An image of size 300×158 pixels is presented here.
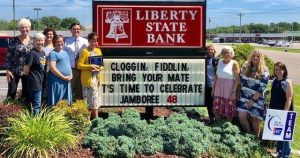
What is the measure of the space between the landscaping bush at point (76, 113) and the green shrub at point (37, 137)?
1.45 feet

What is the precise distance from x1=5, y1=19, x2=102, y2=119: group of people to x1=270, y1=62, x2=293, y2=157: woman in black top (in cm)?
302

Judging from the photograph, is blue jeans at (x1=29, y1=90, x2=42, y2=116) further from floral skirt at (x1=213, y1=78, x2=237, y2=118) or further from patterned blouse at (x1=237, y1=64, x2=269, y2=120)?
patterned blouse at (x1=237, y1=64, x2=269, y2=120)

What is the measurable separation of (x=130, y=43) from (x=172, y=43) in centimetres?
82

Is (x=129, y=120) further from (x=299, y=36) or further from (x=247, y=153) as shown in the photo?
(x=299, y=36)

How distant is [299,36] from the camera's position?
179500 mm

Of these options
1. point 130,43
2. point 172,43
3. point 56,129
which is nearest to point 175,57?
point 172,43

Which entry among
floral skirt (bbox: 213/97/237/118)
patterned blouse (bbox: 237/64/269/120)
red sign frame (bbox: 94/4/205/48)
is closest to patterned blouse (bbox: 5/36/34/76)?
red sign frame (bbox: 94/4/205/48)

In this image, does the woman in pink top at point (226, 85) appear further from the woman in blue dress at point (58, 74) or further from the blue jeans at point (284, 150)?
the woman in blue dress at point (58, 74)

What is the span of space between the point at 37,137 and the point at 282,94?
3.80 metres

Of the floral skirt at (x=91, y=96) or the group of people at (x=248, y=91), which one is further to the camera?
the floral skirt at (x=91, y=96)

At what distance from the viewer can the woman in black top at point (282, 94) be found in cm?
730

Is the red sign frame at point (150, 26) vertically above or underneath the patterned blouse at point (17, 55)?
above

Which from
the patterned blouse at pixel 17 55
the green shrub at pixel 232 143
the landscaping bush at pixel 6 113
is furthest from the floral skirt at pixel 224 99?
the landscaping bush at pixel 6 113

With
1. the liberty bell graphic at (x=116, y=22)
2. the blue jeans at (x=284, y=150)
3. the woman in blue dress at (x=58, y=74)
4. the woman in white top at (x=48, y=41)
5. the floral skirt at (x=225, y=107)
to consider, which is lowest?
the blue jeans at (x=284, y=150)
